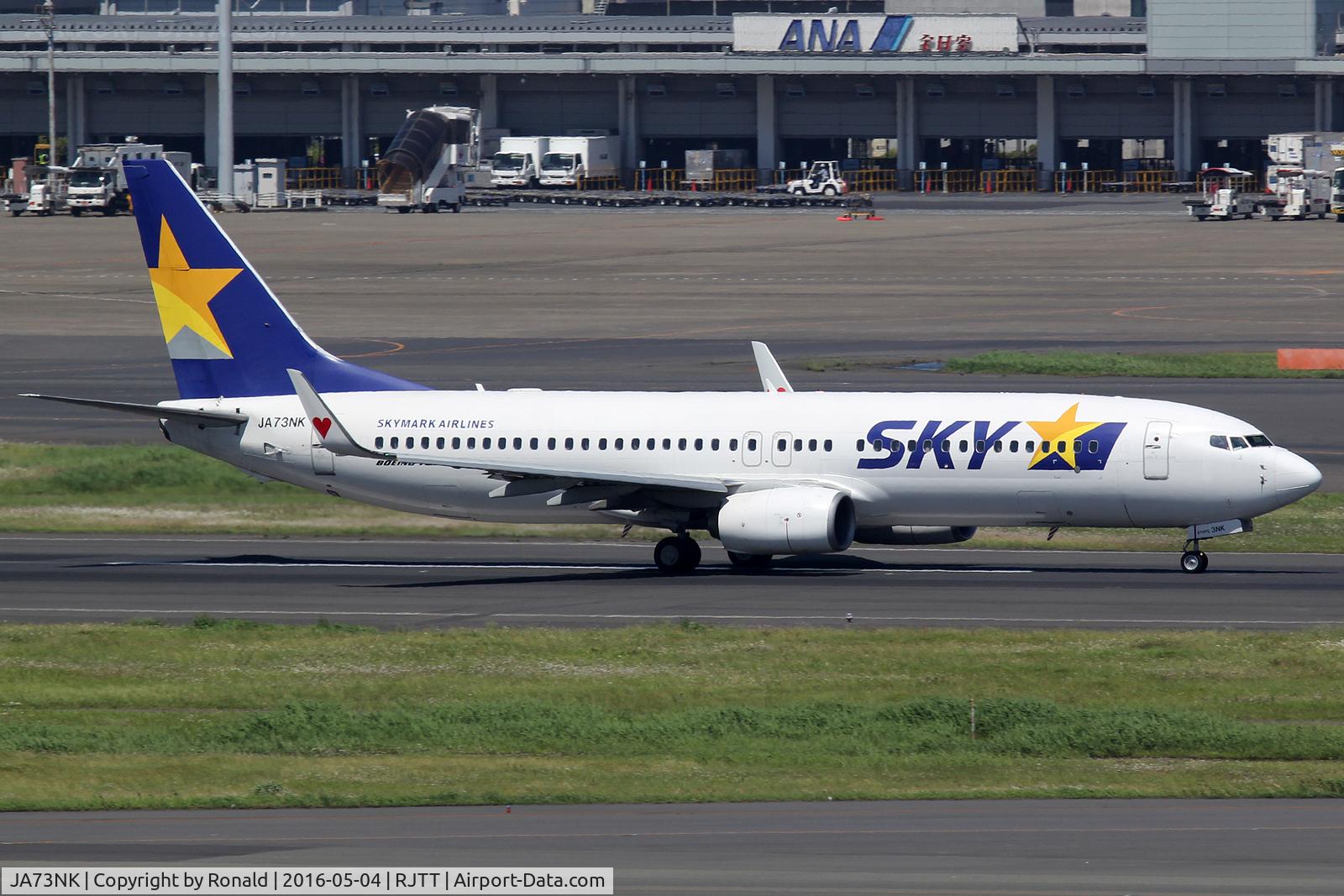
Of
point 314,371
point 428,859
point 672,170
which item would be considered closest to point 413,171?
point 672,170

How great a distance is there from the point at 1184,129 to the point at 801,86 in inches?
1436

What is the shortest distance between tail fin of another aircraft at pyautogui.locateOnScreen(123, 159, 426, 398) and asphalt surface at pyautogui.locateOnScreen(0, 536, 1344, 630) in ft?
14.1

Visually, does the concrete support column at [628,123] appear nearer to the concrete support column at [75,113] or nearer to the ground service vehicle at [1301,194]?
the concrete support column at [75,113]

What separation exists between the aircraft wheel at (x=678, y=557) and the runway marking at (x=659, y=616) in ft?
17.0

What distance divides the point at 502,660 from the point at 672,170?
164824 mm

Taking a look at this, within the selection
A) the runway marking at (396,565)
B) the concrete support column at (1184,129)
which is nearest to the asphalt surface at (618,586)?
Answer: the runway marking at (396,565)

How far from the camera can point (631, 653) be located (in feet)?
112

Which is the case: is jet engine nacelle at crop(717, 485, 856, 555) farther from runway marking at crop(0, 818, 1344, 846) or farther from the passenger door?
runway marking at crop(0, 818, 1344, 846)

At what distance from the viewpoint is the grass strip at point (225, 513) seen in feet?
161

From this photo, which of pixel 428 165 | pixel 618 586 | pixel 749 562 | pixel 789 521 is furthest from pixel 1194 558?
pixel 428 165

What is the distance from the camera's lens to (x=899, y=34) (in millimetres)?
185250

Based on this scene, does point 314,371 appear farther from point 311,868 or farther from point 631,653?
point 311,868

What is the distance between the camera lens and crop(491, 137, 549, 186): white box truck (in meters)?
185

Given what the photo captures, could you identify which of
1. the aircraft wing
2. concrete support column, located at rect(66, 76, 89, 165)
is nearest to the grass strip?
the aircraft wing
